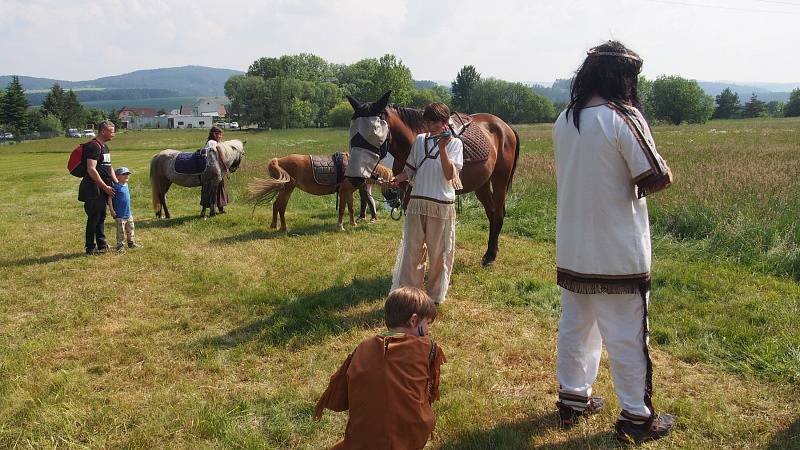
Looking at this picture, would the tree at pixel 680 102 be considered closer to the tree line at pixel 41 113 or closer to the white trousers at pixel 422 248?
the white trousers at pixel 422 248

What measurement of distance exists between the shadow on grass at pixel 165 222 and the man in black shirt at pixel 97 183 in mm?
2135

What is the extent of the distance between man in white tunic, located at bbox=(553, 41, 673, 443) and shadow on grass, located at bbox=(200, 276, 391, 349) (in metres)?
2.56

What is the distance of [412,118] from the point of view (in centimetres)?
563

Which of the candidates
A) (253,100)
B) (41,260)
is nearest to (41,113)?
(253,100)

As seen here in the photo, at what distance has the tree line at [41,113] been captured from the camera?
57938 millimetres

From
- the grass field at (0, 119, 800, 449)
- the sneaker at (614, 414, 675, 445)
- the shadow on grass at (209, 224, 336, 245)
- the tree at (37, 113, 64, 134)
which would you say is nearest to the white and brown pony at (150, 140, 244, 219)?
the grass field at (0, 119, 800, 449)

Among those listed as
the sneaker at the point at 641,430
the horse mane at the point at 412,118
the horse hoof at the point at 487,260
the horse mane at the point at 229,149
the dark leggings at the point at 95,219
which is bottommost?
the sneaker at the point at 641,430

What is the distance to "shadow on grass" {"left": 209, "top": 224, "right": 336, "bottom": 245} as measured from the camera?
8.74 meters

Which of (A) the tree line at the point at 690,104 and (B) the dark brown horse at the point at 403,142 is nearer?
(B) the dark brown horse at the point at 403,142

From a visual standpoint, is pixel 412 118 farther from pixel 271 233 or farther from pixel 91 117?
pixel 91 117

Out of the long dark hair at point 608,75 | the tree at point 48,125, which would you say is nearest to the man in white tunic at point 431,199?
the long dark hair at point 608,75

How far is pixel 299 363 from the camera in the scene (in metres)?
4.30

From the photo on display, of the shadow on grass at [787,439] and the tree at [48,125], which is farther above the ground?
the tree at [48,125]

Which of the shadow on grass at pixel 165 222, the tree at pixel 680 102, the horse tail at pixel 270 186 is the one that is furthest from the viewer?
the tree at pixel 680 102
